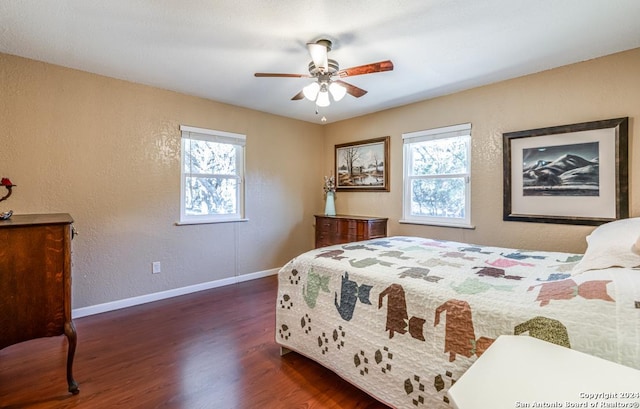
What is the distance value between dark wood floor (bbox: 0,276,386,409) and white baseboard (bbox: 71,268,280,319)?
0.11 meters

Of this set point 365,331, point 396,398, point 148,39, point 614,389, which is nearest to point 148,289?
point 148,39

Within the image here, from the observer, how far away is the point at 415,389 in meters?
1.44

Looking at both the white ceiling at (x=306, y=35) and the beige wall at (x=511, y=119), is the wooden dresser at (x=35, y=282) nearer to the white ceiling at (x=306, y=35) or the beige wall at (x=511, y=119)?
the white ceiling at (x=306, y=35)

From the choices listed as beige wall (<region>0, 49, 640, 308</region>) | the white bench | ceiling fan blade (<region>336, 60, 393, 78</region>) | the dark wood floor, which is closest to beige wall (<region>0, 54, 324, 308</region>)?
beige wall (<region>0, 49, 640, 308</region>)

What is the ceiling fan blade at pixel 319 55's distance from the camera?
210cm

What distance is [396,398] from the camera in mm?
1516

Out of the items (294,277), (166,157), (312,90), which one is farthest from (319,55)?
(166,157)

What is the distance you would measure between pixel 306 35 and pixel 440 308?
6.76 feet

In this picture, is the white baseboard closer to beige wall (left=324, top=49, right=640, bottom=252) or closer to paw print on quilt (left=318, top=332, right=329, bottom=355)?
beige wall (left=324, top=49, right=640, bottom=252)

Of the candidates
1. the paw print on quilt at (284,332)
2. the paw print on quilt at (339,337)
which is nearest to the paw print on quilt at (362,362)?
the paw print on quilt at (339,337)

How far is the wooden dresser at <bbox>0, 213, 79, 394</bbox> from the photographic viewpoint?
5.48 feet

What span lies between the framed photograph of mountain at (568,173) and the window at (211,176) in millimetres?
3220

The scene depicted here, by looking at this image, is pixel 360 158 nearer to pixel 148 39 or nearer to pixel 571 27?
pixel 571 27

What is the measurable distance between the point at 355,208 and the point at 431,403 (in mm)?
3395
